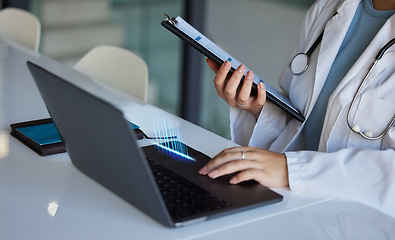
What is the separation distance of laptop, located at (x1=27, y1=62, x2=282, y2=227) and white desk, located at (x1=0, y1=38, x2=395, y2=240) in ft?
0.06

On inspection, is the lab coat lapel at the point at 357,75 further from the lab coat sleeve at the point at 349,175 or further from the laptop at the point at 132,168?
the laptop at the point at 132,168

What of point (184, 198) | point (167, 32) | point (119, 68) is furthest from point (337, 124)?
point (167, 32)

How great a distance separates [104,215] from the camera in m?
1.03

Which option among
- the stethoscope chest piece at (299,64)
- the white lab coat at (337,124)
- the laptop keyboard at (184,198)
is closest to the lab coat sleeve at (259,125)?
the white lab coat at (337,124)

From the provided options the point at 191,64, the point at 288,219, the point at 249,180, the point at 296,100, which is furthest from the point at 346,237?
the point at 191,64

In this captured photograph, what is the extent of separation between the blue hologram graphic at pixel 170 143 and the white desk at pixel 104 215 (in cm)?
20

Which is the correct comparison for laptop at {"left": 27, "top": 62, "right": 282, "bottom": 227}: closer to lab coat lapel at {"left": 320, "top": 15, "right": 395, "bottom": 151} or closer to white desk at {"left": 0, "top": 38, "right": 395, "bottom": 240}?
white desk at {"left": 0, "top": 38, "right": 395, "bottom": 240}

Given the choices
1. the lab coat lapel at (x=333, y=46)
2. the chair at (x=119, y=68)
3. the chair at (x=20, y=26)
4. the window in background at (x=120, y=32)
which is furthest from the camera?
the window in background at (x=120, y=32)

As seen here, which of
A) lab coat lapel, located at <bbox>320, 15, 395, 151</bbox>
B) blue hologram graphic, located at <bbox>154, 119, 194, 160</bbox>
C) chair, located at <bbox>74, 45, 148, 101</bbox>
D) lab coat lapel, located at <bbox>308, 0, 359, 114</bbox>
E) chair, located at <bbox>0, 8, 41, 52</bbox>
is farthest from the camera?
chair, located at <bbox>0, 8, 41, 52</bbox>

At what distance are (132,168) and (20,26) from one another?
6.79 ft

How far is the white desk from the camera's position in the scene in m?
0.98

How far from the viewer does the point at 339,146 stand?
4.81 ft

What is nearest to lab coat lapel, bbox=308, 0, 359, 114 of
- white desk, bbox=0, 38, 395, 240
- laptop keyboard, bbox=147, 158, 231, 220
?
white desk, bbox=0, 38, 395, 240

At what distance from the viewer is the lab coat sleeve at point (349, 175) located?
1170 millimetres
